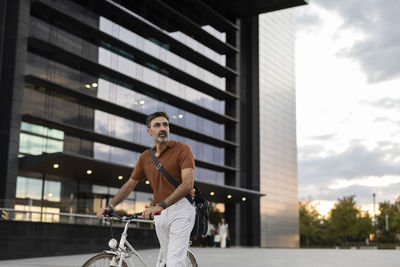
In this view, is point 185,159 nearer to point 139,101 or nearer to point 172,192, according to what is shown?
point 172,192

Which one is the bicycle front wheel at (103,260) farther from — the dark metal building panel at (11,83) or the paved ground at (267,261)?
the dark metal building panel at (11,83)

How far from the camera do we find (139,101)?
120 ft

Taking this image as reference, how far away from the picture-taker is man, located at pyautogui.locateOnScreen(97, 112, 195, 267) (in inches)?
196

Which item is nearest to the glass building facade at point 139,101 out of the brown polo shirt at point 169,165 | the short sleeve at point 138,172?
the short sleeve at point 138,172

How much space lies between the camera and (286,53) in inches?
2144

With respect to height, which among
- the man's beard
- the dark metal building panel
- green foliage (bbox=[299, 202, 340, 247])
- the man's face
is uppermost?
the dark metal building panel

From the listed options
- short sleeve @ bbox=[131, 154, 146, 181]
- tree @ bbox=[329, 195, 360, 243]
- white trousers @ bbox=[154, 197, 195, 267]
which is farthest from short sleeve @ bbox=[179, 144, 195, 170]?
tree @ bbox=[329, 195, 360, 243]

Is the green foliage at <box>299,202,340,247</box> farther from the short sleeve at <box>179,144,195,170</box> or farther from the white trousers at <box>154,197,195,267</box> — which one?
the short sleeve at <box>179,144,195,170</box>

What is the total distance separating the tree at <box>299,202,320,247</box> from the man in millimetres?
78704

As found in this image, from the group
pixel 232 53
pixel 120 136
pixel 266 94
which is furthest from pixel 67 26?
pixel 266 94

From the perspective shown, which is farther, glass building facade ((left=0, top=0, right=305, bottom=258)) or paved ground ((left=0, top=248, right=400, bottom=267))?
glass building facade ((left=0, top=0, right=305, bottom=258))

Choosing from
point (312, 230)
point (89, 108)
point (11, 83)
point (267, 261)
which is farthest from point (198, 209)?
point (312, 230)

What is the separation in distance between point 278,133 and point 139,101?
1895cm

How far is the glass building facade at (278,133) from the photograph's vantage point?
160 ft
